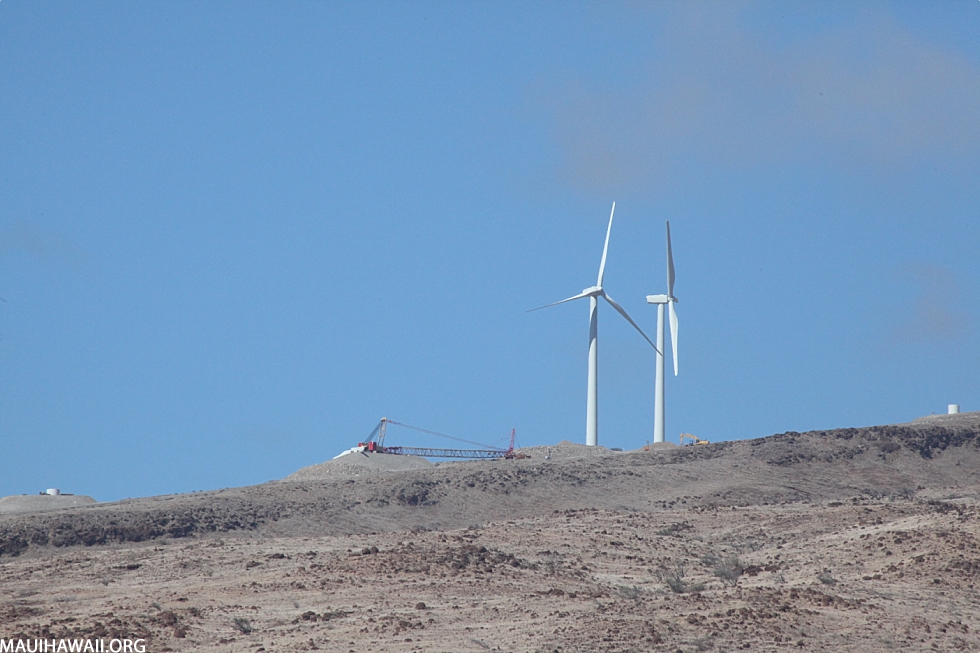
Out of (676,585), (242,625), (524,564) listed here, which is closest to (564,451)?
(524,564)

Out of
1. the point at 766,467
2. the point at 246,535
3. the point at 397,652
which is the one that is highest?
the point at 766,467

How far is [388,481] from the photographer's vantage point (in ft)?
224

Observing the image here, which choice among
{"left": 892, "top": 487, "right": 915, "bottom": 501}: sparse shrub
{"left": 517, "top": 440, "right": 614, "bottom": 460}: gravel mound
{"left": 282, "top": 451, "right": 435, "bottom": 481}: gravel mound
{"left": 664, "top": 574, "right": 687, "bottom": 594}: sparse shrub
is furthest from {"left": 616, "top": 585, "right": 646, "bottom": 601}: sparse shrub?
{"left": 517, "top": 440, "right": 614, "bottom": 460}: gravel mound

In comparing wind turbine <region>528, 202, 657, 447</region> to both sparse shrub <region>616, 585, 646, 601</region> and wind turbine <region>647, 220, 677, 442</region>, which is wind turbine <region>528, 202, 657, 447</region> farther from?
sparse shrub <region>616, 585, 646, 601</region>

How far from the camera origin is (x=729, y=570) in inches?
1490

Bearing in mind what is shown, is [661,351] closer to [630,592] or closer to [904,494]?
[904,494]

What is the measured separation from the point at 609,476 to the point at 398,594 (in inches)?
1565

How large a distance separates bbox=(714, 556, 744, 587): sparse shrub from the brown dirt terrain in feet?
0.61

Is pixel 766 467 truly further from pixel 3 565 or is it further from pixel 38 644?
pixel 38 644

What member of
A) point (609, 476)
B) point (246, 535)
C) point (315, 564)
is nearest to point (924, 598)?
point (315, 564)

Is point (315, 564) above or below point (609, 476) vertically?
below

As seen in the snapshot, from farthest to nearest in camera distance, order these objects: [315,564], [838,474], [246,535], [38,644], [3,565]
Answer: [838,474], [246,535], [3,565], [315,564], [38,644]

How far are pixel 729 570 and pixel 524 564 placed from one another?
22.7ft

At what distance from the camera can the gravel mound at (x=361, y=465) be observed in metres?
81.3
